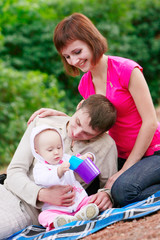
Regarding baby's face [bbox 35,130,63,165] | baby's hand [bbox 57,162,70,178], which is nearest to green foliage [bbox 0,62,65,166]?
baby's face [bbox 35,130,63,165]

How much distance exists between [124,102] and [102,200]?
2.61 feet

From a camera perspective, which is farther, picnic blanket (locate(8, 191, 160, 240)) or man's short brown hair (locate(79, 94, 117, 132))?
man's short brown hair (locate(79, 94, 117, 132))

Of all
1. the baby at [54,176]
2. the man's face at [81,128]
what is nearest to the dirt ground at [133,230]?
the baby at [54,176]

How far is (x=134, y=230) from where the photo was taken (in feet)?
6.49

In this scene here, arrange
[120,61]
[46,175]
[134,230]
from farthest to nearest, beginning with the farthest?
[120,61], [46,175], [134,230]

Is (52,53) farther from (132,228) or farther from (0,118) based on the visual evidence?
(132,228)

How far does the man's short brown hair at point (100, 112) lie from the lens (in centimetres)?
257

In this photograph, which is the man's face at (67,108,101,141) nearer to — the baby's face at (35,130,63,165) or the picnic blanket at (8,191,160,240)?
the baby's face at (35,130,63,165)

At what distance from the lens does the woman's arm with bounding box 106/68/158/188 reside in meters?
2.69

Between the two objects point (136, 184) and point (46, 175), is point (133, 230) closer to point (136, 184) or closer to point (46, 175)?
point (136, 184)

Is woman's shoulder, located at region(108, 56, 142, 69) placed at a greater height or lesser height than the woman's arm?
greater

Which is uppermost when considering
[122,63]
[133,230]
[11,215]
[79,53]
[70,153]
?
[79,53]

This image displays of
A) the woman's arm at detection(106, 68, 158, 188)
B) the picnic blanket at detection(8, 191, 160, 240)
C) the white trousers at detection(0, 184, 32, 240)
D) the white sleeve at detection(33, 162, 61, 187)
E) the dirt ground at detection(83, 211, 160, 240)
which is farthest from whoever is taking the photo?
the woman's arm at detection(106, 68, 158, 188)

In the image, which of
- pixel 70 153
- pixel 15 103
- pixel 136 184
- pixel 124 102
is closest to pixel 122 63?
pixel 124 102
